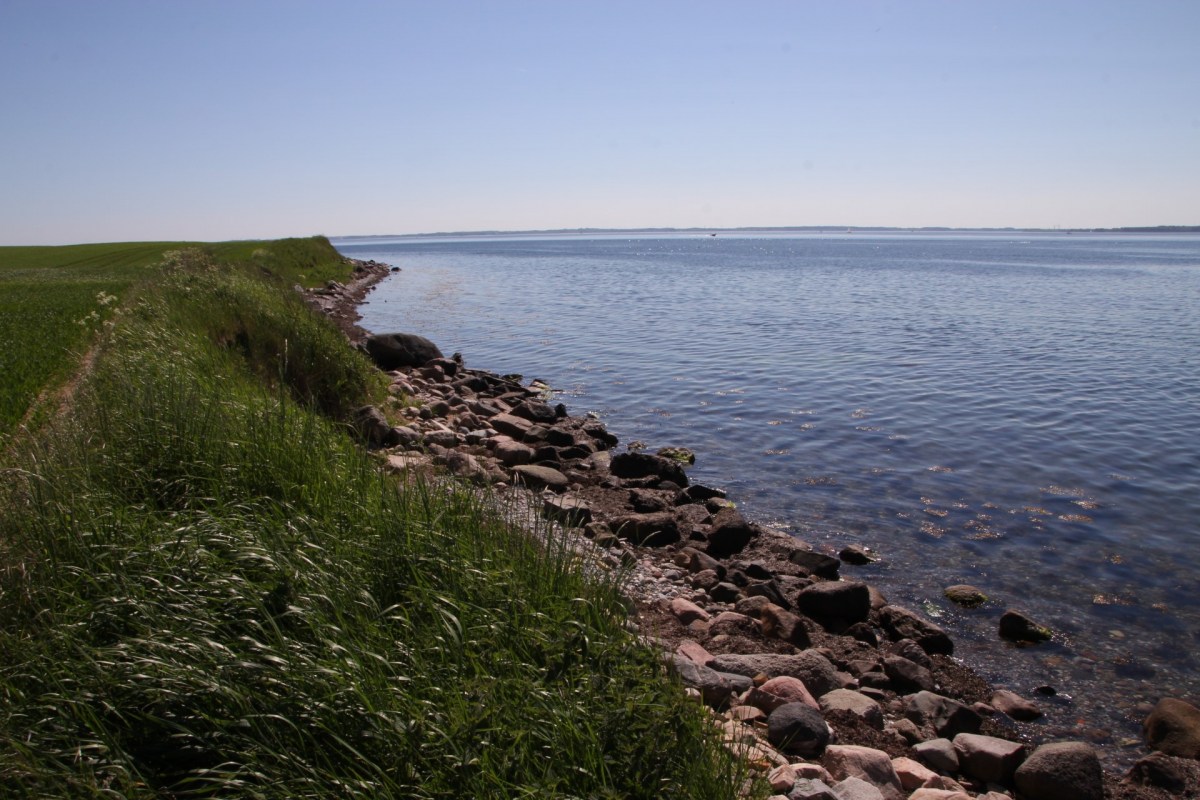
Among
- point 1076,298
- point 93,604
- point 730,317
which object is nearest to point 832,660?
point 93,604

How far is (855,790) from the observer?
504 centimetres

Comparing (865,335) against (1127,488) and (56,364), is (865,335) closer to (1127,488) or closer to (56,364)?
(1127,488)

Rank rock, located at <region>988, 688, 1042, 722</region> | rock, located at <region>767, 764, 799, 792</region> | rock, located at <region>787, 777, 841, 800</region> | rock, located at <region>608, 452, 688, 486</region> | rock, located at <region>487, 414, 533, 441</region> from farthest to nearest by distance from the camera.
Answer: rock, located at <region>487, 414, 533, 441</region>
rock, located at <region>608, 452, 688, 486</region>
rock, located at <region>988, 688, 1042, 722</region>
rock, located at <region>767, 764, 799, 792</region>
rock, located at <region>787, 777, 841, 800</region>

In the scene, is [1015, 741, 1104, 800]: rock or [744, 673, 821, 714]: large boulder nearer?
[1015, 741, 1104, 800]: rock

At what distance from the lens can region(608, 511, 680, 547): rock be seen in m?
11.1

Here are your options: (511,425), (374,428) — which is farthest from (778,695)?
(511,425)

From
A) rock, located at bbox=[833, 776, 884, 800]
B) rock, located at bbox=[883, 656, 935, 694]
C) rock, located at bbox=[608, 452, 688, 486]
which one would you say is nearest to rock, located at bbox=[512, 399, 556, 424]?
rock, located at bbox=[608, 452, 688, 486]

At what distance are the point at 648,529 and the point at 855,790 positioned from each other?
625cm

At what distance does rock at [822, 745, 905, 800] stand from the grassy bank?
1.94 m

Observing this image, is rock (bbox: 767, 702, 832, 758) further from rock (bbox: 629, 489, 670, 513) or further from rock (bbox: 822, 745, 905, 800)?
rock (bbox: 629, 489, 670, 513)

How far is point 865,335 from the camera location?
1276 inches

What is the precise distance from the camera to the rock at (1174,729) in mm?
6773

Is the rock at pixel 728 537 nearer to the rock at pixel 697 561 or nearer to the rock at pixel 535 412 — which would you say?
the rock at pixel 697 561

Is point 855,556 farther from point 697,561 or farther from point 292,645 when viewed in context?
point 292,645
